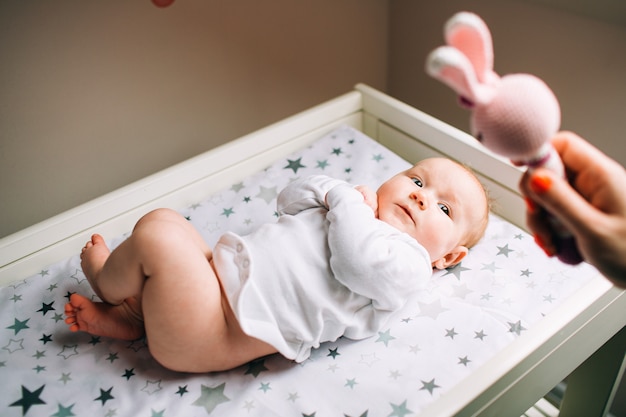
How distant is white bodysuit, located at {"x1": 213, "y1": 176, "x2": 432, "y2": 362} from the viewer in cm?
91

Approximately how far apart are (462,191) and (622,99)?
51cm

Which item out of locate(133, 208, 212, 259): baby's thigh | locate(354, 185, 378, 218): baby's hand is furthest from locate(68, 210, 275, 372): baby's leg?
locate(354, 185, 378, 218): baby's hand

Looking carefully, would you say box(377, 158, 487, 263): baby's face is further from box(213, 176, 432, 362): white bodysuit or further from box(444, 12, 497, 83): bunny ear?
box(444, 12, 497, 83): bunny ear

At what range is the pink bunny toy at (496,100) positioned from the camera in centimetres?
53

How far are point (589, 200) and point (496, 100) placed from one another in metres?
0.17

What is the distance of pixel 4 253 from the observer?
1117 mm

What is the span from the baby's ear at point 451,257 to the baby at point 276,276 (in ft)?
0.11

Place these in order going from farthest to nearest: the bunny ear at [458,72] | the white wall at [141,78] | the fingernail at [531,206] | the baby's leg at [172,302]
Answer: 1. the white wall at [141,78]
2. the baby's leg at [172,302]
3. the fingernail at [531,206]
4. the bunny ear at [458,72]

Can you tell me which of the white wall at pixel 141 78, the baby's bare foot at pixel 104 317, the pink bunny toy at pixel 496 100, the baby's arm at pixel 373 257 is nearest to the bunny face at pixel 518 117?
the pink bunny toy at pixel 496 100

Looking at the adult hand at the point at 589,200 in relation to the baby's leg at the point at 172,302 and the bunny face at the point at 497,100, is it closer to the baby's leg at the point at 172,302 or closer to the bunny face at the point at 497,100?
the bunny face at the point at 497,100

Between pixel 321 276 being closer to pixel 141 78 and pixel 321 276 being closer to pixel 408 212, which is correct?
pixel 408 212

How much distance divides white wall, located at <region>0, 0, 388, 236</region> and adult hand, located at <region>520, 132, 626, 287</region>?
3.88 ft

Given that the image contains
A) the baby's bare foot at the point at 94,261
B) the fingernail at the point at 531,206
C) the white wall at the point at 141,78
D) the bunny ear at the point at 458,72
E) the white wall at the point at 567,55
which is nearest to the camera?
the bunny ear at the point at 458,72

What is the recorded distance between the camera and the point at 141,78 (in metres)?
1.50
